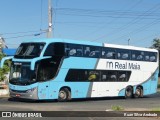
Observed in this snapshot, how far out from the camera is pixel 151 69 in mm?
35688

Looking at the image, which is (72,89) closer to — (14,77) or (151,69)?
(14,77)

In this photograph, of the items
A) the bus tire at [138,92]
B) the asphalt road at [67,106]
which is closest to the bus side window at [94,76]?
the asphalt road at [67,106]

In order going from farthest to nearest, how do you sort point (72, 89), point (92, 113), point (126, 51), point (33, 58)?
point (126, 51), point (72, 89), point (33, 58), point (92, 113)

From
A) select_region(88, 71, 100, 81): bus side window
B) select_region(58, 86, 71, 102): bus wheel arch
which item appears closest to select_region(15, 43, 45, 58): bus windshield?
select_region(58, 86, 71, 102): bus wheel arch

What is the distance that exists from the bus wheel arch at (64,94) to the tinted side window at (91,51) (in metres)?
2.48

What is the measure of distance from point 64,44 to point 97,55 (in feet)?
10.4

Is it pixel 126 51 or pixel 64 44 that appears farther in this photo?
pixel 126 51

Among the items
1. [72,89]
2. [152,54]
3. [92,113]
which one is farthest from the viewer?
[152,54]

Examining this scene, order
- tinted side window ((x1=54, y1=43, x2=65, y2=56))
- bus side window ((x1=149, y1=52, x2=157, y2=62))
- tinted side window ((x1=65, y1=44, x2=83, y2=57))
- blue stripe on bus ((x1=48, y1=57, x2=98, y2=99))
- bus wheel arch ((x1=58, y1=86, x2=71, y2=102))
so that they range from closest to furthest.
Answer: tinted side window ((x1=54, y1=43, x2=65, y2=56))
blue stripe on bus ((x1=48, y1=57, x2=98, y2=99))
tinted side window ((x1=65, y1=44, x2=83, y2=57))
bus wheel arch ((x1=58, y1=86, x2=71, y2=102))
bus side window ((x1=149, y1=52, x2=157, y2=62))

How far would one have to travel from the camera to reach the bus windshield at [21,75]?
88.7ft

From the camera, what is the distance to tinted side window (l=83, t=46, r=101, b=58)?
29.6 meters

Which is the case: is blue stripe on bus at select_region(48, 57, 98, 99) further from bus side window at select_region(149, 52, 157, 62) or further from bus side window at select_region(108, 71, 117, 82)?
bus side window at select_region(149, 52, 157, 62)

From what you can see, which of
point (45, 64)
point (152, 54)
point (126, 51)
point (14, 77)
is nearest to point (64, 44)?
point (45, 64)

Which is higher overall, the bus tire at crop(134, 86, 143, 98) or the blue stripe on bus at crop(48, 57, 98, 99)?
the blue stripe on bus at crop(48, 57, 98, 99)
